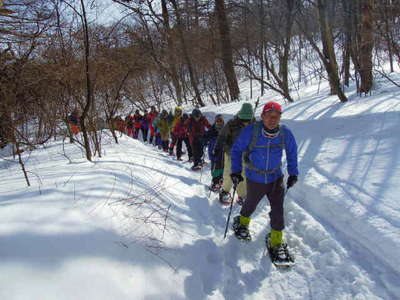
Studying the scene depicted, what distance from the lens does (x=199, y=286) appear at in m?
2.57

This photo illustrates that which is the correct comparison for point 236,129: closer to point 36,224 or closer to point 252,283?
point 252,283

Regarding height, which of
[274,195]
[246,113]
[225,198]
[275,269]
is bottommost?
[275,269]

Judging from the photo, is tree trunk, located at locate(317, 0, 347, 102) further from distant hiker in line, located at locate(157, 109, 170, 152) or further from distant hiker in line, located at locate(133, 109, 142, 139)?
distant hiker in line, located at locate(133, 109, 142, 139)

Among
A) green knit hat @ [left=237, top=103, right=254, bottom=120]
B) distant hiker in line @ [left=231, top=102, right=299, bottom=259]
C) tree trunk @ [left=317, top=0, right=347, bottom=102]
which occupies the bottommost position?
distant hiker in line @ [left=231, top=102, right=299, bottom=259]

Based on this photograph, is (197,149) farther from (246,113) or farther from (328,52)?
Answer: (328,52)

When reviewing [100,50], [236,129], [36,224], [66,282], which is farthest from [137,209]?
[100,50]

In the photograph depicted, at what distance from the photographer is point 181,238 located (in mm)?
3223

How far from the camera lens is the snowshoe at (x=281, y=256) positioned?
2896 mm

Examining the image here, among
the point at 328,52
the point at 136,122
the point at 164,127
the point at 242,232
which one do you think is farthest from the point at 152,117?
the point at 242,232

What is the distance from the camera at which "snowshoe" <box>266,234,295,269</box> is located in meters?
2.90

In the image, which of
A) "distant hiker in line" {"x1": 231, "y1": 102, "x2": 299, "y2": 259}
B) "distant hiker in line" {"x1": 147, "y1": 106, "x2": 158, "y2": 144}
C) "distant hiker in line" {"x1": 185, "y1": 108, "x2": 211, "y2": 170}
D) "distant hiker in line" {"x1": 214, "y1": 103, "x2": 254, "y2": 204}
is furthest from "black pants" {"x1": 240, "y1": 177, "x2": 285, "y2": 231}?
"distant hiker in line" {"x1": 147, "y1": 106, "x2": 158, "y2": 144}

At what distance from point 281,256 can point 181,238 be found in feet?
3.72

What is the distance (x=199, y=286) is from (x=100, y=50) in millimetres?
5079

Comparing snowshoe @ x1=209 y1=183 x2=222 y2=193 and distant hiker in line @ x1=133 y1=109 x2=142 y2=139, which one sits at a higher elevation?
distant hiker in line @ x1=133 y1=109 x2=142 y2=139
